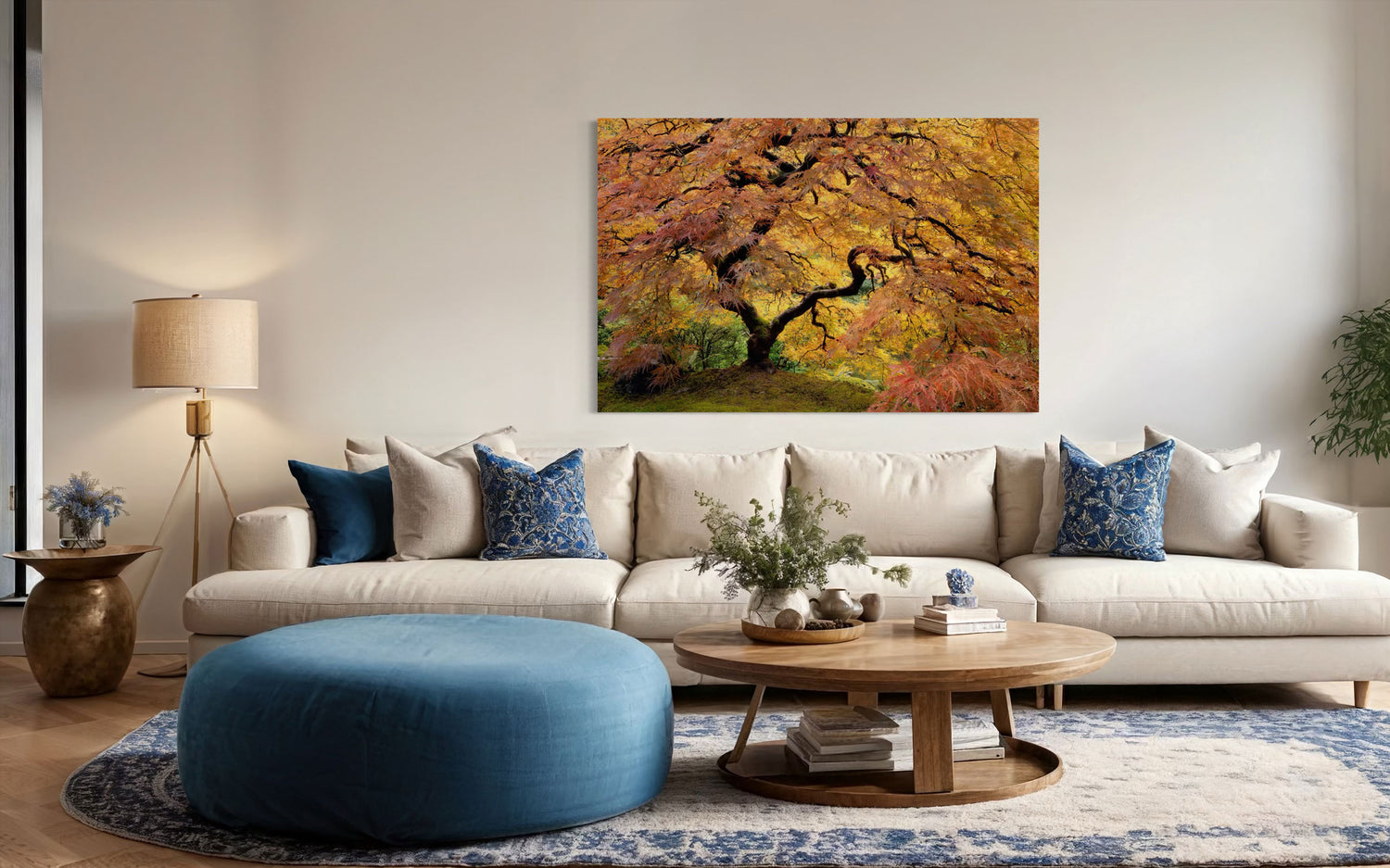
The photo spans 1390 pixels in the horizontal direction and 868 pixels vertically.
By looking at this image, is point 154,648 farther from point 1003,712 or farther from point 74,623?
point 1003,712

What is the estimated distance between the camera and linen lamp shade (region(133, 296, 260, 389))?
4.20 m

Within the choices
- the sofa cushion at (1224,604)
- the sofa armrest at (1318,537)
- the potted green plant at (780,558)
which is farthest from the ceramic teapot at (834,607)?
the sofa armrest at (1318,537)

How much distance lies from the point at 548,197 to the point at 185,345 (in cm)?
151

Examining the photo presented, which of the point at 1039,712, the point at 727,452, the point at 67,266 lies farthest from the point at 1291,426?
the point at 67,266

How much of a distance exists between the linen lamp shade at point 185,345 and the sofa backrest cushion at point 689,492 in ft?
5.34

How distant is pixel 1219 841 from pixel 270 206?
406 centimetres

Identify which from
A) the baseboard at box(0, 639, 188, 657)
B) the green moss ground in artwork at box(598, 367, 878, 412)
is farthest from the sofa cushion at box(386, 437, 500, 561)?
the baseboard at box(0, 639, 188, 657)

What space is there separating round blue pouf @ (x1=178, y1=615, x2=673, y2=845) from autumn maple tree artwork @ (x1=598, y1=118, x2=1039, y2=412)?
2.33 meters

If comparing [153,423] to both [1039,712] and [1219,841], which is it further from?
[1219,841]

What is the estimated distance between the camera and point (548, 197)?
4.67m

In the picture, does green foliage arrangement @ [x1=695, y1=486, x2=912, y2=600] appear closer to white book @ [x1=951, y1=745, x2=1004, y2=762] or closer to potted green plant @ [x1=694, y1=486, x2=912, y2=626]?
potted green plant @ [x1=694, y1=486, x2=912, y2=626]

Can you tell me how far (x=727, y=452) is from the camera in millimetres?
4711

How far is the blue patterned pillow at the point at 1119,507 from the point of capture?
389cm

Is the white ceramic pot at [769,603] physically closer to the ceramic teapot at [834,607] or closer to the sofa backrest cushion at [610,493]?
the ceramic teapot at [834,607]
